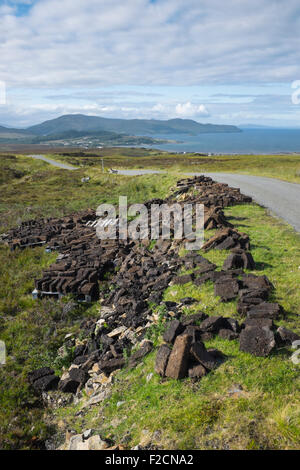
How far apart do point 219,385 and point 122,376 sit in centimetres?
226

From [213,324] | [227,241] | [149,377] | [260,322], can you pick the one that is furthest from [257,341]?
[227,241]

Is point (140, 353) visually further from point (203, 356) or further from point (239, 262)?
point (239, 262)

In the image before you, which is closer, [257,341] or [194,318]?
[257,341]

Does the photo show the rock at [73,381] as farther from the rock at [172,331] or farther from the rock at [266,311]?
the rock at [266,311]

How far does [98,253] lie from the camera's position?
52.3 feet

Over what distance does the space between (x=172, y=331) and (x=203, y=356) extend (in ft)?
3.59

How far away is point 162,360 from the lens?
6.09 m

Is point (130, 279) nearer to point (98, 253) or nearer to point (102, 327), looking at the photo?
point (102, 327)

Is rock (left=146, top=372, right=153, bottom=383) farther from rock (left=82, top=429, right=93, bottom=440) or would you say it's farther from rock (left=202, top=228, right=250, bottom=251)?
rock (left=202, top=228, right=250, bottom=251)

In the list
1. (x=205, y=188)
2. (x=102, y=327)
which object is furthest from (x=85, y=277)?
(x=205, y=188)

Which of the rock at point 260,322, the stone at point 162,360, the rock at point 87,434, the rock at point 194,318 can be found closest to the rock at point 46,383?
the rock at point 87,434

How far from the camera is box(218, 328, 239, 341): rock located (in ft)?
21.2

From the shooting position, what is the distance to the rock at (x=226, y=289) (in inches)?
314

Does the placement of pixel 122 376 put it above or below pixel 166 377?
below
